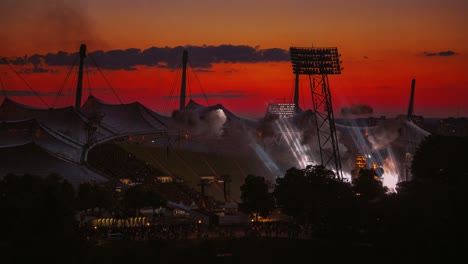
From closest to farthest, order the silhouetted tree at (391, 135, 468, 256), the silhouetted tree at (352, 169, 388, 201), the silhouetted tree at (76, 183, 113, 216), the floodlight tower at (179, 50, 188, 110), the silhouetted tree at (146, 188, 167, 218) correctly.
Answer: the silhouetted tree at (391, 135, 468, 256), the silhouetted tree at (76, 183, 113, 216), the silhouetted tree at (146, 188, 167, 218), the silhouetted tree at (352, 169, 388, 201), the floodlight tower at (179, 50, 188, 110)

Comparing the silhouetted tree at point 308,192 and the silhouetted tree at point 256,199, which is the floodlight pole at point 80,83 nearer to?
the silhouetted tree at point 308,192

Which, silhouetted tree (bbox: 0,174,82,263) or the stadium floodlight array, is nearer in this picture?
silhouetted tree (bbox: 0,174,82,263)

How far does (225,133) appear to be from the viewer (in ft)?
331

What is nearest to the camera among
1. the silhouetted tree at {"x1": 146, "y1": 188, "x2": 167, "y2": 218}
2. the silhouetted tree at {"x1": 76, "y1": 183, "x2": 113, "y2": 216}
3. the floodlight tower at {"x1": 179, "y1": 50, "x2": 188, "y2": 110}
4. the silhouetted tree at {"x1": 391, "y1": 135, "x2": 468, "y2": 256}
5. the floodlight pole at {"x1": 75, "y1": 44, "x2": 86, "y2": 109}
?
the silhouetted tree at {"x1": 391, "y1": 135, "x2": 468, "y2": 256}

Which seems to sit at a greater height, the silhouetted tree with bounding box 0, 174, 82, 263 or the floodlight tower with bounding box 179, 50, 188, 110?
the floodlight tower with bounding box 179, 50, 188, 110

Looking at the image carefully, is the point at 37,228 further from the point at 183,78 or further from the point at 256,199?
the point at 183,78

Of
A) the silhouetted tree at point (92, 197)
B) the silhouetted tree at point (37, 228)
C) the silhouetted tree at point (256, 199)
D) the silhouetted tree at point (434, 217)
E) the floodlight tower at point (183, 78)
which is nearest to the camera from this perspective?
the silhouetted tree at point (37, 228)

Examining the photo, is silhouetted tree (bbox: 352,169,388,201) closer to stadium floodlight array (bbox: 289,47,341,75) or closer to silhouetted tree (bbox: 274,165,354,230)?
silhouetted tree (bbox: 274,165,354,230)

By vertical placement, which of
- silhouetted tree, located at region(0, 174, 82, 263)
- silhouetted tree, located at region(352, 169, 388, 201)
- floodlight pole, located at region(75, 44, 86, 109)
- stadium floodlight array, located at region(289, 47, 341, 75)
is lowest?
silhouetted tree, located at region(0, 174, 82, 263)

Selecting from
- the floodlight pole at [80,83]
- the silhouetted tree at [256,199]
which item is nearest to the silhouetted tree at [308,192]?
the silhouetted tree at [256,199]

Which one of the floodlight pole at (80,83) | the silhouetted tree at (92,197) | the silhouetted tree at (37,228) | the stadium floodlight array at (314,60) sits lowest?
the silhouetted tree at (37,228)

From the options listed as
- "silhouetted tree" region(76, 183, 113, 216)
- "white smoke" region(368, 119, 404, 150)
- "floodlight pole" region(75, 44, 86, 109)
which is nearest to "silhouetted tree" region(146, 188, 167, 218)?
"silhouetted tree" region(76, 183, 113, 216)

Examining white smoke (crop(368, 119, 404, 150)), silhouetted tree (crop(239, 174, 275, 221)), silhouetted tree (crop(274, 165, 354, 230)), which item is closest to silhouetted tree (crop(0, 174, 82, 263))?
silhouetted tree (crop(274, 165, 354, 230))

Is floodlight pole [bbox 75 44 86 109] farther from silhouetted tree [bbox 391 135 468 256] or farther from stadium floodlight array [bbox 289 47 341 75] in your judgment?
silhouetted tree [bbox 391 135 468 256]
